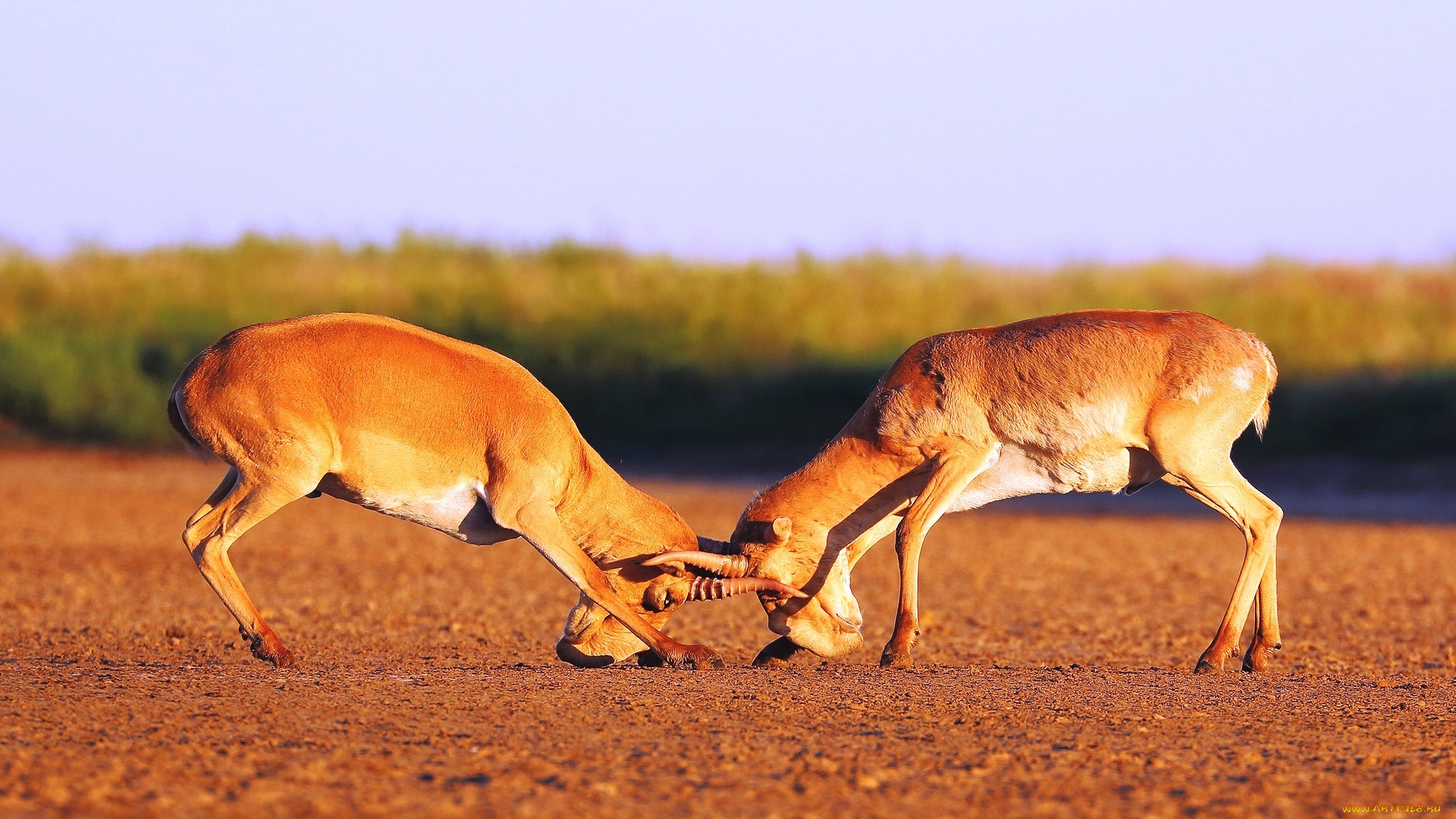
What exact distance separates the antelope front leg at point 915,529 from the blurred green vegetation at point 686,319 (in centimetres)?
1695

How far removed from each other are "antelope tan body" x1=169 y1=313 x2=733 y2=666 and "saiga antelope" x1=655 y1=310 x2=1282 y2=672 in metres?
0.61

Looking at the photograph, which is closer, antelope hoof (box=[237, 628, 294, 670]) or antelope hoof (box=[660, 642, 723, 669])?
antelope hoof (box=[237, 628, 294, 670])

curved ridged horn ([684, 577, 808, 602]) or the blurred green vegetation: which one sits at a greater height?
curved ridged horn ([684, 577, 808, 602])

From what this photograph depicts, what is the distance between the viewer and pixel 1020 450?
334 inches

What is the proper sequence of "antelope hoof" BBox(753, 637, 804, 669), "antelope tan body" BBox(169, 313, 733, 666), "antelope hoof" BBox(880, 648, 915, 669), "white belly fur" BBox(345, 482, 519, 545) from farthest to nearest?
"antelope hoof" BBox(753, 637, 804, 669), "antelope hoof" BBox(880, 648, 915, 669), "white belly fur" BBox(345, 482, 519, 545), "antelope tan body" BBox(169, 313, 733, 666)

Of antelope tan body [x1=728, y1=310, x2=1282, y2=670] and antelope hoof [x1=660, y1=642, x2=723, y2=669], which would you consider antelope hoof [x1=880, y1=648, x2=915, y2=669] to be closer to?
antelope tan body [x1=728, y1=310, x2=1282, y2=670]

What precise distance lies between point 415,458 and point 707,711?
2197mm

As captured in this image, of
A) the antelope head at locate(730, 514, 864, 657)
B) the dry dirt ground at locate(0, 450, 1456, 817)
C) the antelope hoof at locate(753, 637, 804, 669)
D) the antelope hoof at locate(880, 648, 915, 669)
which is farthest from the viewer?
the antelope hoof at locate(753, 637, 804, 669)

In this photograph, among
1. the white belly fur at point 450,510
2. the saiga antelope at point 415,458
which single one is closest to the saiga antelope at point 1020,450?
the saiga antelope at point 415,458

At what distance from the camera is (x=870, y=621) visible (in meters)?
11.2

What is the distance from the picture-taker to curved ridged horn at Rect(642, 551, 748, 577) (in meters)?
8.08

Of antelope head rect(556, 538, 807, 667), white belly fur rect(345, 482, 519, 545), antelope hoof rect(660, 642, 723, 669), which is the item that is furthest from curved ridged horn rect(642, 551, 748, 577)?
white belly fur rect(345, 482, 519, 545)

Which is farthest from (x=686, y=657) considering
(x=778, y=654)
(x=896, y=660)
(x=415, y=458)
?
(x=415, y=458)

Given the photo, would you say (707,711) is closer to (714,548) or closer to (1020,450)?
(714,548)
